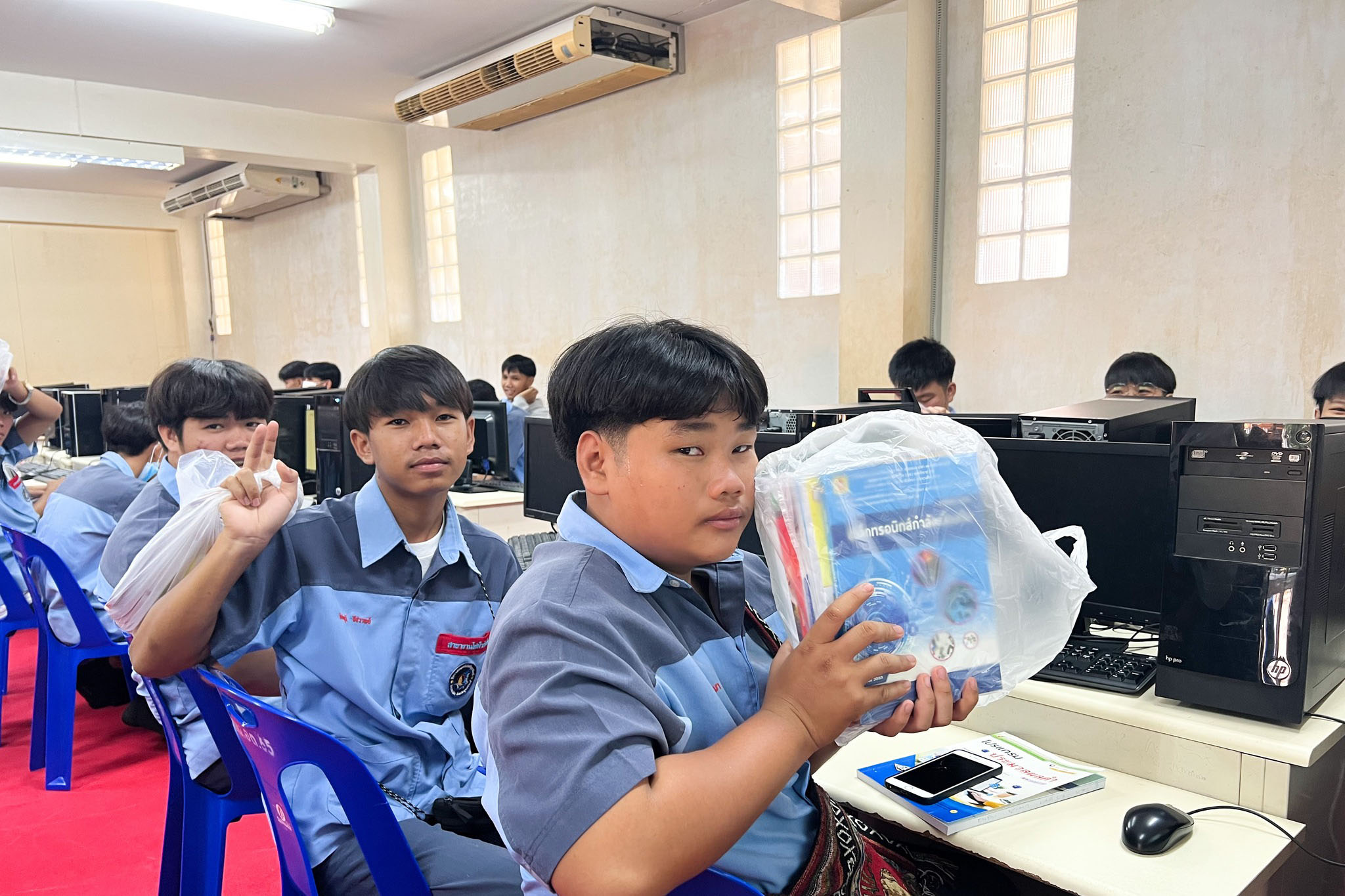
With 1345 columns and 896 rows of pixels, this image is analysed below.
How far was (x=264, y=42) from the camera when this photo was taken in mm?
5766

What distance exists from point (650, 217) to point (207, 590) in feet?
16.7

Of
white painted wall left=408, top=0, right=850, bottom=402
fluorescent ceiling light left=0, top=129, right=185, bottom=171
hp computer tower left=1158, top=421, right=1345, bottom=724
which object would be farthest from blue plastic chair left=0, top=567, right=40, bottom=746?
fluorescent ceiling light left=0, top=129, right=185, bottom=171

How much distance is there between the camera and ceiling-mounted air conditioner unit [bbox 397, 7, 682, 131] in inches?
214

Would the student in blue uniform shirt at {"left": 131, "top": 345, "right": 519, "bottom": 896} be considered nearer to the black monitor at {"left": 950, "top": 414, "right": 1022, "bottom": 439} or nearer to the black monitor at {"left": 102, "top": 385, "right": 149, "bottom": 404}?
the black monitor at {"left": 950, "top": 414, "right": 1022, "bottom": 439}

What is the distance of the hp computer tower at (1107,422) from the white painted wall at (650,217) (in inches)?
114

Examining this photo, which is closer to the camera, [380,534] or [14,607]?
[380,534]

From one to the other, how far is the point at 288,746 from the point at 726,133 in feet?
16.7

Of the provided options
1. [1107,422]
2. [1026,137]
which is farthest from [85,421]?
[1107,422]

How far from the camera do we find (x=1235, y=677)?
4.42 ft

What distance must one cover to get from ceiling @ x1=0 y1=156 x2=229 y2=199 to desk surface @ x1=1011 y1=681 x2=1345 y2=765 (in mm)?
9670

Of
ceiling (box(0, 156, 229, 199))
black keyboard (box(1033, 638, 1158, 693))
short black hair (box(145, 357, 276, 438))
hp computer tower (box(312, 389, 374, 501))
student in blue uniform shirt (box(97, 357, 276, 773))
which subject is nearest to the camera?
black keyboard (box(1033, 638, 1158, 693))

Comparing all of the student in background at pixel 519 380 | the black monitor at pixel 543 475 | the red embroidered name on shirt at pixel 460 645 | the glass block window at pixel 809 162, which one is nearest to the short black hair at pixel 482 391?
the student in background at pixel 519 380

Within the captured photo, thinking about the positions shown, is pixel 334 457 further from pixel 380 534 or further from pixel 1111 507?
pixel 1111 507

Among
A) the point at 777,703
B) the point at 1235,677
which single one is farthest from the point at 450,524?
the point at 1235,677
